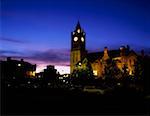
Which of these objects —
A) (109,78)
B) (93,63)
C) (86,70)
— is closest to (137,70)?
(109,78)

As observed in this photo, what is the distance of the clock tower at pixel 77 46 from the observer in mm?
121062

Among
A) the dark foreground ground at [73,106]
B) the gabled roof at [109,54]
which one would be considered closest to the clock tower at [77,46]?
the gabled roof at [109,54]

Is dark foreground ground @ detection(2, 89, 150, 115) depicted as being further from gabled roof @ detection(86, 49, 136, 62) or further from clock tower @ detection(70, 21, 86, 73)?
clock tower @ detection(70, 21, 86, 73)

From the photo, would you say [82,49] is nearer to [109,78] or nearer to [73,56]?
[73,56]

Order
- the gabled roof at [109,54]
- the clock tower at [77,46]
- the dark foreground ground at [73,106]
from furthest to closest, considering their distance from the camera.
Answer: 1. the clock tower at [77,46]
2. the gabled roof at [109,54]
3. the dark foreground ground at [73,106]

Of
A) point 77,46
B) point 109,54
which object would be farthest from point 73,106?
point 77,46

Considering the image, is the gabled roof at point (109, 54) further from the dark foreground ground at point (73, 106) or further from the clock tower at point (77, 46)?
the dark foreground ground at point (73, 106)

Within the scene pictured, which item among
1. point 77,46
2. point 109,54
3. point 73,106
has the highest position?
point 77,46

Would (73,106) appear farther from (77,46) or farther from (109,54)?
(77,46)

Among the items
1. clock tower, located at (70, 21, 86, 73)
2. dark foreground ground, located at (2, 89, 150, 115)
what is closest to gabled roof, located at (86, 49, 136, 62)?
clock tower, located at (70, 21, 86, 73)

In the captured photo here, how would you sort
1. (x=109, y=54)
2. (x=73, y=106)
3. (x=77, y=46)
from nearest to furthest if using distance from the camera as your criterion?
(x=73, y=106)
(x=109, y=54)
(x=77, y=46)

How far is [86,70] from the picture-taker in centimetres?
8131

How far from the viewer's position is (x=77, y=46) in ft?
407

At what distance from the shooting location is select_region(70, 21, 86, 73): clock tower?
397 ft
